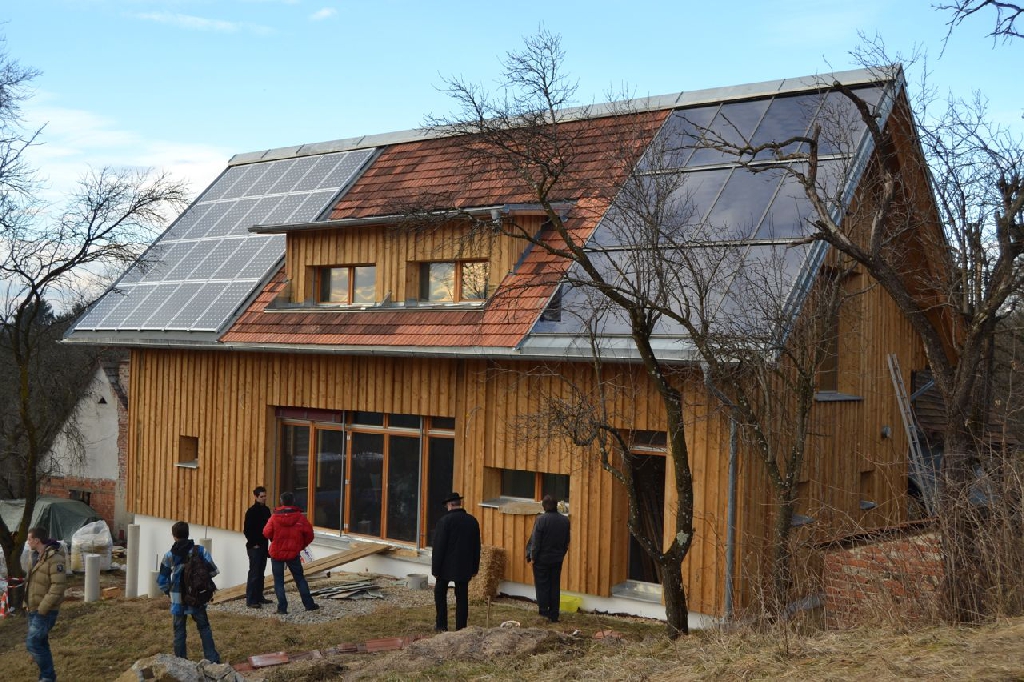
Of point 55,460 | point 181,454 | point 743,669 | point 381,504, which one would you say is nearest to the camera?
point 743,669

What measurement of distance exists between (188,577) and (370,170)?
9.95 metres

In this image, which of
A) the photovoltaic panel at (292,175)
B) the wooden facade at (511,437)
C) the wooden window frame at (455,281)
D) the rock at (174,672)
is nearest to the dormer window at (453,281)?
the wooden window frame at (455,281)

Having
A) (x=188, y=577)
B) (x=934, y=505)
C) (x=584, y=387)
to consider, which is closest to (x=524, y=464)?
(x=584, y=387)

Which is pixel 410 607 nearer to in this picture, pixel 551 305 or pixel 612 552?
pixel 612 552

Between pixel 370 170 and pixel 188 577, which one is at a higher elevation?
pixel 370 170

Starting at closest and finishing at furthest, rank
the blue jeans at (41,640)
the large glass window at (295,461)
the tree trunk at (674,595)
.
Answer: the tree trunk at (674,595) → the blue jeans at (41,640) → the large glass window at (295,461)

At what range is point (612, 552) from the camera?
1259cm

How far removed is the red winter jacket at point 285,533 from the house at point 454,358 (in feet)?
8.35

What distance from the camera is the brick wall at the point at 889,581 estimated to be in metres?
7.69

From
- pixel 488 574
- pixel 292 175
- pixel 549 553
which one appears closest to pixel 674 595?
pixel 549 553

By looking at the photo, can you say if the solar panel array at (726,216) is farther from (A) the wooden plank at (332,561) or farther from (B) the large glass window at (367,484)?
(A) the wooden plank at (332,561)

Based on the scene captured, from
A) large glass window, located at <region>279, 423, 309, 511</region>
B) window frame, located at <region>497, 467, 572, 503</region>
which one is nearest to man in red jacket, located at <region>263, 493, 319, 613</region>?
window frame, located at <region>497, 467, 572, 503</region>

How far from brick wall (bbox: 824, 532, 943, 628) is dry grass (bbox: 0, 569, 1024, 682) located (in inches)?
16.0

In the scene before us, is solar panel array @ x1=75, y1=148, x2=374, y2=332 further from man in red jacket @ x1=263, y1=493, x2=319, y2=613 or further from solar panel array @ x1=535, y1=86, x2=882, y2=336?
solar panel array @ x1=535, y1=86, x2=882, y2=336
